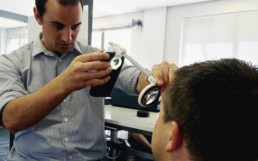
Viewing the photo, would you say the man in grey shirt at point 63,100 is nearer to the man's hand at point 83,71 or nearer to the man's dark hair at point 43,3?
the man's dark hair at point 43,3

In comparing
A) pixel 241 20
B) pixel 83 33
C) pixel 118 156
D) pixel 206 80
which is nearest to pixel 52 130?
pixel 118 156

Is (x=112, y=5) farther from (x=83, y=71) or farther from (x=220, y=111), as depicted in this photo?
(x=220, y=111)

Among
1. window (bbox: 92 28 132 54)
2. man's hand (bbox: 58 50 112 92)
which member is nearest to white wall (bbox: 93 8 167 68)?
window (bbox: 92 28 132 54)

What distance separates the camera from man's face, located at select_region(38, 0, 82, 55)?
3.50 ft

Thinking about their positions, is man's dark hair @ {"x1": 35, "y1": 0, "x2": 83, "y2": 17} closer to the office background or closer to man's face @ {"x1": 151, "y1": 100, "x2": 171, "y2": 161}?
man's face @ {"x1": 151, "y1": 100, "x2": 171, "y2": 161}

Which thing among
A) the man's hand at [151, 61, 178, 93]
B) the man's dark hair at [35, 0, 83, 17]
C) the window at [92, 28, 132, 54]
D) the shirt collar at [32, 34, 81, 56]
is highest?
the window at [92, 28, 132, 54]

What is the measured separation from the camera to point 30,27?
7.38ft

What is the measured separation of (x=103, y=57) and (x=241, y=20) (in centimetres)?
386

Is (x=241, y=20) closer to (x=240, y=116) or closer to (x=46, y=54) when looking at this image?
(x=46, y=54)

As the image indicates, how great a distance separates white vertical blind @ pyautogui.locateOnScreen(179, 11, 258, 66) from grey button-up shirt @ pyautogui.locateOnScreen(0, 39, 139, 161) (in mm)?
2857

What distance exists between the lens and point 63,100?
2.96 ft

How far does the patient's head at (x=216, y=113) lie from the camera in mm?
470

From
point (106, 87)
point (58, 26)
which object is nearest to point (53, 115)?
point (106, 87)

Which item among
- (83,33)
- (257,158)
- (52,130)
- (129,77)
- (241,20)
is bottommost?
(52,130)
